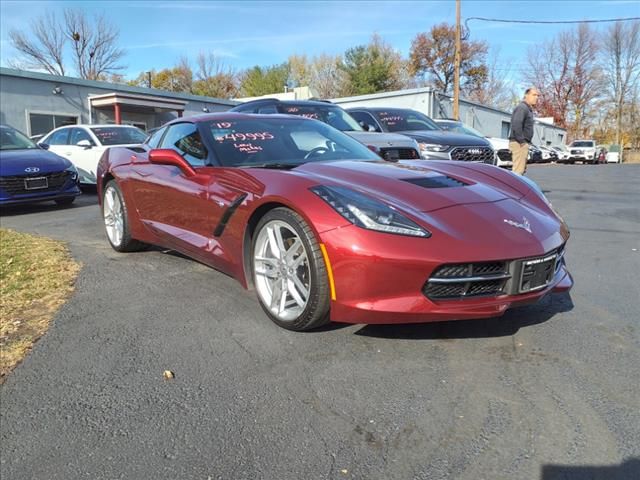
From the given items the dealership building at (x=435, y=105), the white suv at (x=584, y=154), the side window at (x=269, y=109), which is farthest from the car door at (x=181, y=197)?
the white suv at (x=584, y=154)

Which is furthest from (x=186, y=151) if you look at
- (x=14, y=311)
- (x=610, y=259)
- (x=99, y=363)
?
(x=610, y=259)

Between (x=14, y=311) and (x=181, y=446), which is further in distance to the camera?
(x=14, y=311)

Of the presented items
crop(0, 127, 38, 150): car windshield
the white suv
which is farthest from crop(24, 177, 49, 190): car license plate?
the white suv

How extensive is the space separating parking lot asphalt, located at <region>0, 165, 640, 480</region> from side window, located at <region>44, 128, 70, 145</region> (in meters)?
8.52

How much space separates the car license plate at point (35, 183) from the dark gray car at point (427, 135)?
542 centimetres

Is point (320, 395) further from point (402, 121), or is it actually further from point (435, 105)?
point (435, 105)

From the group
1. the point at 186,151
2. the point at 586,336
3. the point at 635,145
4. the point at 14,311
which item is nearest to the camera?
the point at 586,336

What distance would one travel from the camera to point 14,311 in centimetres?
354

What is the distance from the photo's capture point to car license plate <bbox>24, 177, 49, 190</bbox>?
8102mm

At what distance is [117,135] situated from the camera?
1066 centimetres

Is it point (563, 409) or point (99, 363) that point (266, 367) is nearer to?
point (99, 363)

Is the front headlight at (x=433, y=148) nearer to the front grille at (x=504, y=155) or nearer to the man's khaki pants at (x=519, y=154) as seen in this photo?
the man's khaki pants at (x=519, y=154)

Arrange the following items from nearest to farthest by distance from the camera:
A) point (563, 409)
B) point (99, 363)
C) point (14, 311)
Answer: point (563, 409) → point (99, 363) → point (14, 311)

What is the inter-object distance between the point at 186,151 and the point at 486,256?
2618 millimetres
